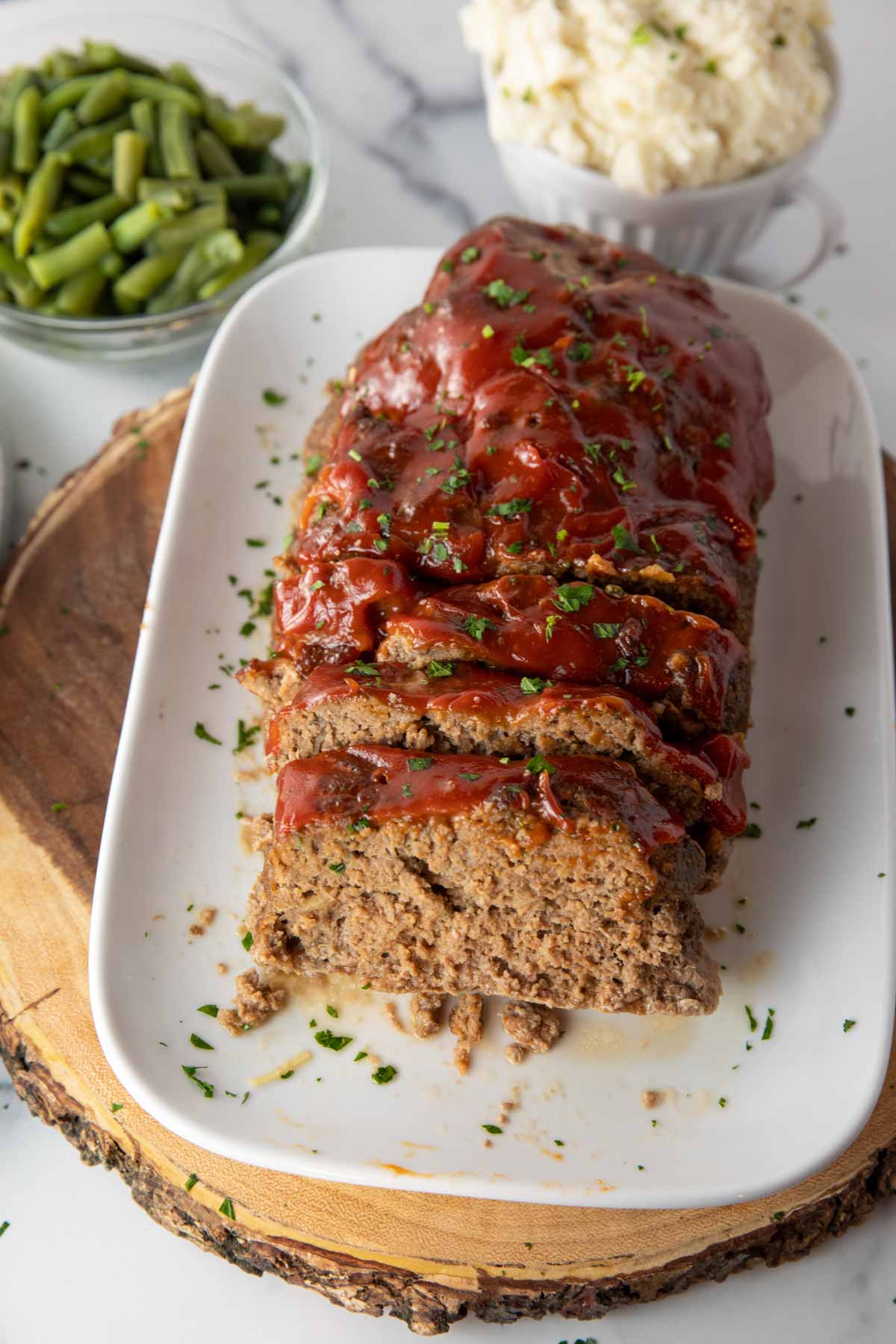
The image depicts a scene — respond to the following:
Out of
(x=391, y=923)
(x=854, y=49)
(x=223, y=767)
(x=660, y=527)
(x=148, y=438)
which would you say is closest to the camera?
(x=391, y=923)

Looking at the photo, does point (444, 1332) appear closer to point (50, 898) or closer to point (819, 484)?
point (50, 898)

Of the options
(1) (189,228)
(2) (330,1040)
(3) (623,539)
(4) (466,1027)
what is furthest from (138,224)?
(4) (466,1027)

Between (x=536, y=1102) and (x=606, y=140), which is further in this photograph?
(x=606, y=140)

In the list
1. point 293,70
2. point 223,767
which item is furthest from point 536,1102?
point 293,70

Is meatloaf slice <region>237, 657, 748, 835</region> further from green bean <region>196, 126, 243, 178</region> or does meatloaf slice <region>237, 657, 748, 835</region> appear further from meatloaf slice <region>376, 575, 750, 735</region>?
green bean <region>196, 126, 243, 178</region>

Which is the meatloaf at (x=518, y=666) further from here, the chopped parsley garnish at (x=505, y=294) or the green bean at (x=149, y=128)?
the green bean at (x=149, y=128)

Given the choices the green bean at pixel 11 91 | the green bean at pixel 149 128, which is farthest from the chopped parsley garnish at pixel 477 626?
the green bean at pixel 11 91

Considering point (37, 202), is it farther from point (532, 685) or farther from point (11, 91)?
point (532, 685)
